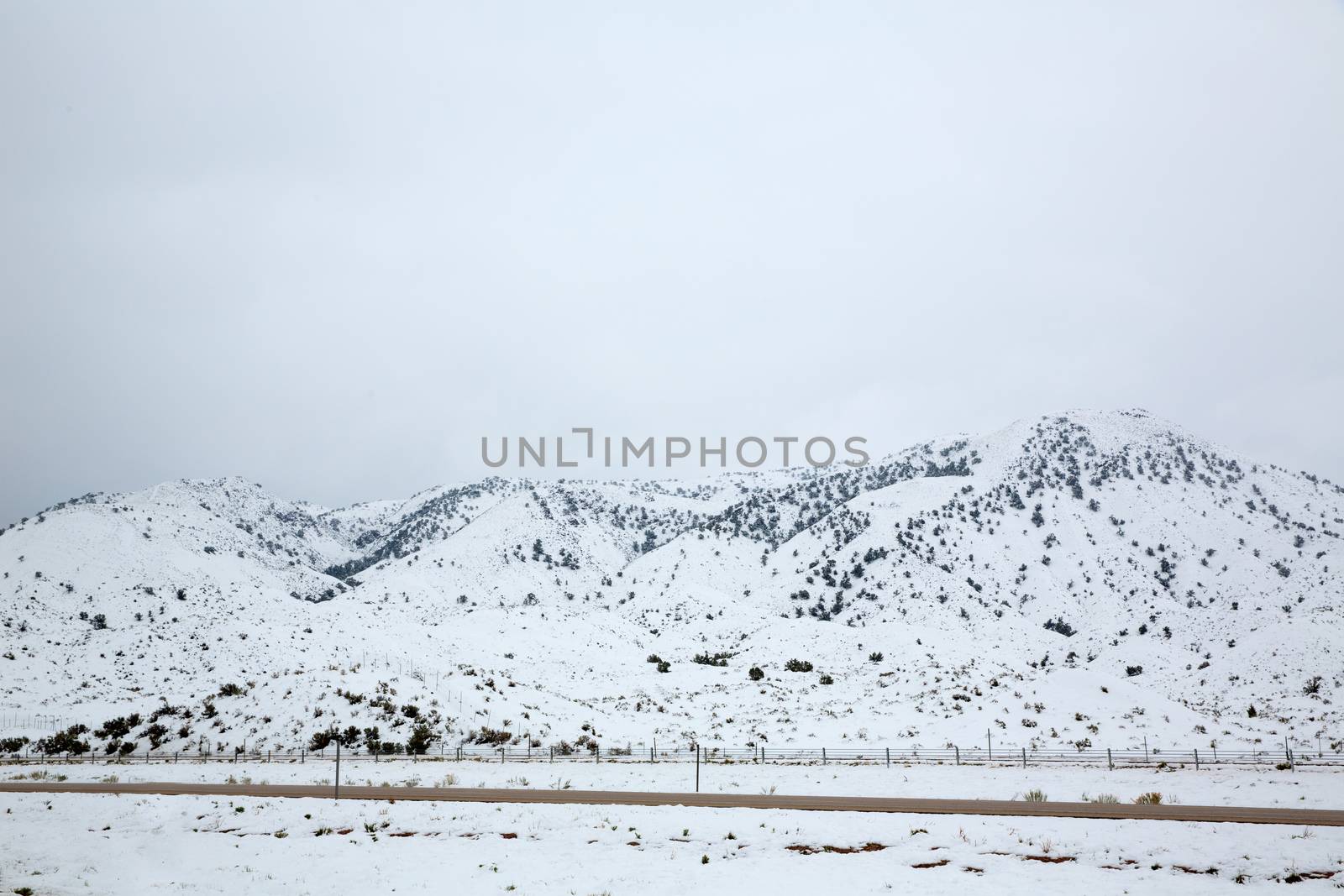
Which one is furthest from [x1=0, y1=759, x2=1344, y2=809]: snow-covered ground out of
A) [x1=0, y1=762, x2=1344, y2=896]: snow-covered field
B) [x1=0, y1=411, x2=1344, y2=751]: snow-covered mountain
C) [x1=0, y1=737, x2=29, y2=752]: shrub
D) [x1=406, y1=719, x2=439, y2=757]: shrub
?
[x1=0, y1=737, x2=29, y2=752]: shrub

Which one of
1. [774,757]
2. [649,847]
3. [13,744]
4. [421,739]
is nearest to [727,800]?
[649,847]

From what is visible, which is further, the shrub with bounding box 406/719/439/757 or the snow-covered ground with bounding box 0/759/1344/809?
the shrub with bounding box 406/719/439/757

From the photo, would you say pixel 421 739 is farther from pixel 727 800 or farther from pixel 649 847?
pixel 649 847

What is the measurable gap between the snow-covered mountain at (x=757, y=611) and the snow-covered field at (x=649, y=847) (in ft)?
60.3

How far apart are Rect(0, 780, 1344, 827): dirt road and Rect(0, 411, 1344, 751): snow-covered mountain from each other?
14.7 m

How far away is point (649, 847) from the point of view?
74.4ft

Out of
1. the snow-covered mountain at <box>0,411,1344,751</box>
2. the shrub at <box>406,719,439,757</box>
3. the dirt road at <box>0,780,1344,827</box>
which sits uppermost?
the snow-covered mountain at <box>0,411,1344,751</box>

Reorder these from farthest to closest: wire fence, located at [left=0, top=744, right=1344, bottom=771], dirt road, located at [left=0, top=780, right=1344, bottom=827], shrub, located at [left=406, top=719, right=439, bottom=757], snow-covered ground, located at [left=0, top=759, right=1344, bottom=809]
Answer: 1. shrub, located at [left=406, top=719, right=439, bottom=757]
2. wire fence, located at [left=0, top=744, right=1344, bottom=771]
3. snow-covered ground, located at [left=0, top=759, right=1344, bottom=809]
4. dirt road, located at [left=0, top=780, right=1344, bottom=827]

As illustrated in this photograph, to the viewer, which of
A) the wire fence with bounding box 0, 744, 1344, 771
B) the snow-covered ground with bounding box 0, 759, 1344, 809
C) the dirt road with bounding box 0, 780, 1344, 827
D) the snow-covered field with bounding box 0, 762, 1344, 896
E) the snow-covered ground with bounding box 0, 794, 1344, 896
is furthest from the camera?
the wire fence with bounding box 0, 744, 1344, 771

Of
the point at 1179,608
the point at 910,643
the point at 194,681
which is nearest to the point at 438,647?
the point at 194,681

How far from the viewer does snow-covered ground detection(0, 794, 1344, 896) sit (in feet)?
63.0

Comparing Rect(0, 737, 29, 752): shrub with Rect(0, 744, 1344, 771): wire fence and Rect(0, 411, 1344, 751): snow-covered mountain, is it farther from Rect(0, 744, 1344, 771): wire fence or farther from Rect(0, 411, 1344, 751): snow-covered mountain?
Rect(0, 411, 1344, 751): snow-covered mountain

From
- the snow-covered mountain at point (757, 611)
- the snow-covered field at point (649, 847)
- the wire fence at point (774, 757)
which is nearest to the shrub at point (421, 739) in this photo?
the wire fence at point (774, 757)

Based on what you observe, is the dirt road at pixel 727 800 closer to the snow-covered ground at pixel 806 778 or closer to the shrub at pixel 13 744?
the snow-covered ground at pixel 806 778
